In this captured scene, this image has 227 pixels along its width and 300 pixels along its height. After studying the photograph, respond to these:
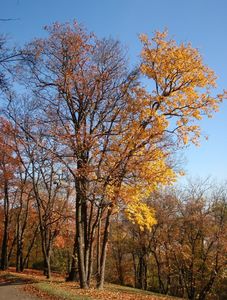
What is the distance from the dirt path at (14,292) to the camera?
48.3 ft

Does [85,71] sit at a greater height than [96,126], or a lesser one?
greater

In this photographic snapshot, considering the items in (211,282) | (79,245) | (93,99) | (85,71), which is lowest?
(211,282)

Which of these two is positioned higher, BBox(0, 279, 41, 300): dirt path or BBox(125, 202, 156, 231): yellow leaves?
BBox(125, 202, 156, 231): yellow leaves

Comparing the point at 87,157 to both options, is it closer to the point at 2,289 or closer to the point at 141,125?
the point at 141,125

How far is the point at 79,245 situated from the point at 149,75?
367 inches

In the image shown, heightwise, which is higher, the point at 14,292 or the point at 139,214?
the point at 139,214

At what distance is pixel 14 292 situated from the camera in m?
16.3

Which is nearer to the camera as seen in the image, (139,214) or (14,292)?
(14,292)

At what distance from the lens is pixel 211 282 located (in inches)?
1318

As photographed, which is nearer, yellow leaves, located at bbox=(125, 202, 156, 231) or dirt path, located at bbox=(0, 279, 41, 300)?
dirt path, located at bbox=(0, 279, 41, 300)

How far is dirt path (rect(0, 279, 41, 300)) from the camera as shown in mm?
14708

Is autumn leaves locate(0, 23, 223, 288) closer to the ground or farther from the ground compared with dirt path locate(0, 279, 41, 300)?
farther from the ground

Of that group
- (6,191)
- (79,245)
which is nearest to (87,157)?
(79,245)

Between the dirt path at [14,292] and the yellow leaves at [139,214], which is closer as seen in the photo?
the dirt path at [14,292]
